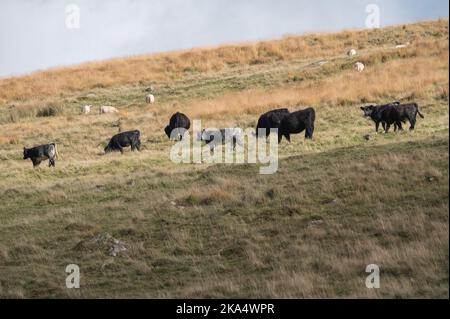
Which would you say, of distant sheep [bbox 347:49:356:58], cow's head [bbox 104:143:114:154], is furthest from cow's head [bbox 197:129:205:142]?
distant sheep [bbox 347:49:356:58]

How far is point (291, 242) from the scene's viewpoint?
16.2 metres

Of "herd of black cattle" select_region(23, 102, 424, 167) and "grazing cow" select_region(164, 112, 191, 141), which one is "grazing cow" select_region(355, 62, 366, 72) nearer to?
"grazing cow" select_region(164, 112, 191, 141)

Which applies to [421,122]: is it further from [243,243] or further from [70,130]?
[70,130]

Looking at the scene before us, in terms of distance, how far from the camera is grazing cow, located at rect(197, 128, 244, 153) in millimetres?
28562

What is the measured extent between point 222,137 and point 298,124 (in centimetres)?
321

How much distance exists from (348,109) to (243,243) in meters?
16.5

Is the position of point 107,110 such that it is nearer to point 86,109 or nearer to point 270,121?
point 86,109

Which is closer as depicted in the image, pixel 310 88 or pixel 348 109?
pixel 348 109

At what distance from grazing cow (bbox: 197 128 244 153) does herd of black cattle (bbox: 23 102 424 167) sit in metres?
0.04

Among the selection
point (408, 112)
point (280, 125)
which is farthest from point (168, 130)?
point (408, 112)

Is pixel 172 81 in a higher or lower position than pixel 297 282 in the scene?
higher

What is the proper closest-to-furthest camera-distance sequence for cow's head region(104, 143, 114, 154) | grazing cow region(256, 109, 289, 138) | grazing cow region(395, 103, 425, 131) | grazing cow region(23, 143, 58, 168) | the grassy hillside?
the grassy hillside, grazing cow region(395, 103, 425, 131), grazing cow region(256, 109, 289, 138), grazing cow region(23, 143, 58, 168), cow's head region(104, 143, 114, 154)

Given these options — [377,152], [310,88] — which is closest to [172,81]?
[310,88]

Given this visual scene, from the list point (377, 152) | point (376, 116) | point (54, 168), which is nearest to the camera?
point (377, 152)
